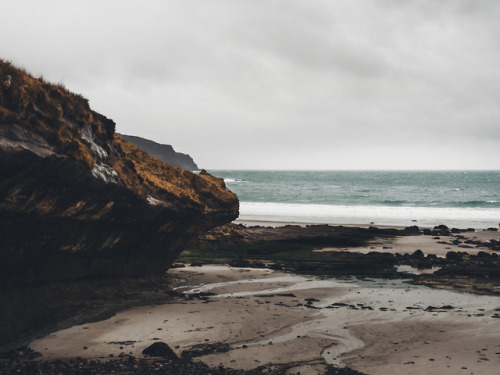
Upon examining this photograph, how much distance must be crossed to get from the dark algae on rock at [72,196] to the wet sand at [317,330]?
187 cm

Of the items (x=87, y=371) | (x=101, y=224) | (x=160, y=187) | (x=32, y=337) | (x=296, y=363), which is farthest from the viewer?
(x=160, y=187)

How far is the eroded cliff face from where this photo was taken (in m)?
7.79

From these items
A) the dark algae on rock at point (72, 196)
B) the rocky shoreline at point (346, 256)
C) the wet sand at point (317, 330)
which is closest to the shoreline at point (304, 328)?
the wet sand at point (317, 330)

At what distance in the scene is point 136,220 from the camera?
11.6 m

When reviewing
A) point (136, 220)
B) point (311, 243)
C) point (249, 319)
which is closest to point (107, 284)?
point (136, 220)

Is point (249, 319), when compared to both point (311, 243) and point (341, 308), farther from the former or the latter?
point (311, 243)

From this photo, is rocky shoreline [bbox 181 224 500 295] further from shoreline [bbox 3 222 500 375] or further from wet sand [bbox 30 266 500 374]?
wet sand [bbox 30 266 500 374]

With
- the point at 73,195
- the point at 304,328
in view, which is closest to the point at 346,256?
the point at 304,328

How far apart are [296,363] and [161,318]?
13.0 ft

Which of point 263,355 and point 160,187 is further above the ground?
point 160,187

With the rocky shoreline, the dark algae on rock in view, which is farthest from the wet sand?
the rocky shoreline

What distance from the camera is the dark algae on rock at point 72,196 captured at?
7789 millimetres

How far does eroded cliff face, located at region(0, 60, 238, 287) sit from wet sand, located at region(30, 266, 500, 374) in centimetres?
189

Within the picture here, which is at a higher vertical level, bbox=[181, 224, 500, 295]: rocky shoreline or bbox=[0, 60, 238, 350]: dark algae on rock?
bbox=[0, 60, 238, 350]: dark algae on rock
